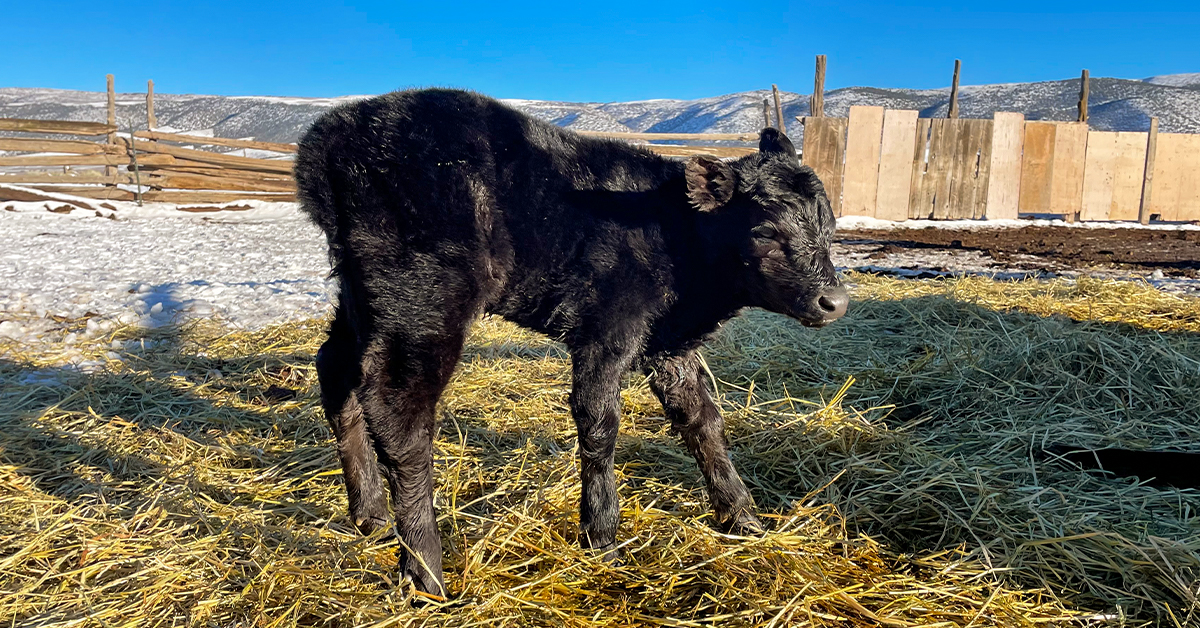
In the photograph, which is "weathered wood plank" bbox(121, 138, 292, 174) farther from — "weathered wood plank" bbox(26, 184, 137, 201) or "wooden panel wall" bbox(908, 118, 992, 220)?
"wooden panel wall" bbox(908, 118, 992, 220)

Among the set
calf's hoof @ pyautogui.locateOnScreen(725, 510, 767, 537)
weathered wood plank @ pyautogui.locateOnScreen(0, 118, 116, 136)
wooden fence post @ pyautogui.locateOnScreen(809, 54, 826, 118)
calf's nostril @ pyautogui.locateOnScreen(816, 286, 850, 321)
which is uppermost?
wooden fence post @ pyautogui.locateOnScreen(809, 54, 826, 118)

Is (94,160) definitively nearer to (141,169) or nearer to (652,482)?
(141,169)

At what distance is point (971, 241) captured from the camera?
11812mm

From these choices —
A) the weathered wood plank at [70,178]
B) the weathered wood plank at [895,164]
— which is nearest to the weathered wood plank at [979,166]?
the weathered wood plank at [895,164]

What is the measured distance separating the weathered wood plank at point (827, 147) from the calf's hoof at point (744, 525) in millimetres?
14275

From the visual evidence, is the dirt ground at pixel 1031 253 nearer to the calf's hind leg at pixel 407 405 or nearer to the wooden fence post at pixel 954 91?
the wooden fence post at pixel 954 91

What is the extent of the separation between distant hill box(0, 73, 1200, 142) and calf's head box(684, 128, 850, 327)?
30.6 metres

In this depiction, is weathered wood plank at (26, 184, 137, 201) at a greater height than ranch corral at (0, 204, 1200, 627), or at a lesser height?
greater

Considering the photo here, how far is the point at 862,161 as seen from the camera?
16.1 meters

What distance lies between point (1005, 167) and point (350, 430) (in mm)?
17733

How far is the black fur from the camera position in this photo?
2.54 meters

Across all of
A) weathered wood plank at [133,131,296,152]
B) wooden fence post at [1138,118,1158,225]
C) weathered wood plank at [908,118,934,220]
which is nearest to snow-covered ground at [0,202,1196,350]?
weathered wood plank at [133,131,296,152]

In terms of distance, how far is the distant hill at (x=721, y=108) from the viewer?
34.5m

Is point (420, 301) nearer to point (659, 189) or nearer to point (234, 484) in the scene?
point (659, 189)
